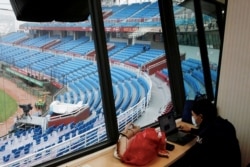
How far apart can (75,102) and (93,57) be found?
49cm

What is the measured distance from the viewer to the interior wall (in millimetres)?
2557

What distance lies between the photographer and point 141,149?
1.97 meters

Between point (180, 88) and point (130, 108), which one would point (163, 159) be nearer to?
point (130, 108)

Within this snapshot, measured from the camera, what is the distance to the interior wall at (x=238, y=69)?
8.39 ft

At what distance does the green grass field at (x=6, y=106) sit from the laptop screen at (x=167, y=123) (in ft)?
4.74

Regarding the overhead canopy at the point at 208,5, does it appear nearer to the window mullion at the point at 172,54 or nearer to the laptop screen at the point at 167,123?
the window mullion at the point at 172,54

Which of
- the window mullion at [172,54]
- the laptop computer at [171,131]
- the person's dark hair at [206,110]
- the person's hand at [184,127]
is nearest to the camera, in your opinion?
the person's dark hair at [206,110]

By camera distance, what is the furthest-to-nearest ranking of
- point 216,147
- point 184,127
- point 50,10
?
point 184,127 < point 216,147 < point 50,10

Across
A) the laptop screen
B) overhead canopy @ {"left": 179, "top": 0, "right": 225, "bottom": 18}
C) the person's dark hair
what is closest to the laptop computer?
the laptop screen

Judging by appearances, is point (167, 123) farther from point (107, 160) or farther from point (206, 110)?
point (107, 160)

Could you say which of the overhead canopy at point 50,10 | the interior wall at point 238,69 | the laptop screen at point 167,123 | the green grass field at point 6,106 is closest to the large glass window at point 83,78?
the green grass field at point 6,106

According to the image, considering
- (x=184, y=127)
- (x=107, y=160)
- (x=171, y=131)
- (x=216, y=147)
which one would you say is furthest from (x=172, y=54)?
(x=107, y=160)

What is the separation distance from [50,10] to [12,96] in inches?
29.2

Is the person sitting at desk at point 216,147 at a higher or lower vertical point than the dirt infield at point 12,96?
lower
